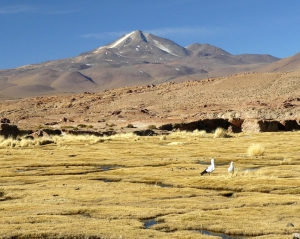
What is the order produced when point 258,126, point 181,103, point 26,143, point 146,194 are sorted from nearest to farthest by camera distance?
point 146,194 < point 26,143 < point 258,126 < point 181,103

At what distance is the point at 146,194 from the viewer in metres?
22.9

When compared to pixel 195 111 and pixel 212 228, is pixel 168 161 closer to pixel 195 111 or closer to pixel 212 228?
pixel 212 228

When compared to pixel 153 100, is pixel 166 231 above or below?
below

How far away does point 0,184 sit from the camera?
26.3 metres

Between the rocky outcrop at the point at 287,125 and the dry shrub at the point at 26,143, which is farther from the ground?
the rocky outcrop at the point at 287,125

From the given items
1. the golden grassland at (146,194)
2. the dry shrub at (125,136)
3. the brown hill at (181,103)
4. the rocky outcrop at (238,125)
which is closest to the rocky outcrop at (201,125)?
the rocky outcrop at (238,125)

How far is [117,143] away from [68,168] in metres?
18.3

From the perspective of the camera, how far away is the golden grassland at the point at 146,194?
16891mm

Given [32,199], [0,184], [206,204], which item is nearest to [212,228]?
[206,204]

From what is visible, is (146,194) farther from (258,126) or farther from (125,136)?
(258,126)

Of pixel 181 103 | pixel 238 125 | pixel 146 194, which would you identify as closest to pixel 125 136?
pixel 238 125

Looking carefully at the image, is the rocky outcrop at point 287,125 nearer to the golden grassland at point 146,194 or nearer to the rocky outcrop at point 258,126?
the rocky outcrop at point 258,126

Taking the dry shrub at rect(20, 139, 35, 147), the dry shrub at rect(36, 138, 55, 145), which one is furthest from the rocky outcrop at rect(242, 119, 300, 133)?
the dry shrub at rect(20, 139, 35, 147)

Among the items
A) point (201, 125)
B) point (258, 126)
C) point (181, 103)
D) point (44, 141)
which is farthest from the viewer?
point (181, 103)
